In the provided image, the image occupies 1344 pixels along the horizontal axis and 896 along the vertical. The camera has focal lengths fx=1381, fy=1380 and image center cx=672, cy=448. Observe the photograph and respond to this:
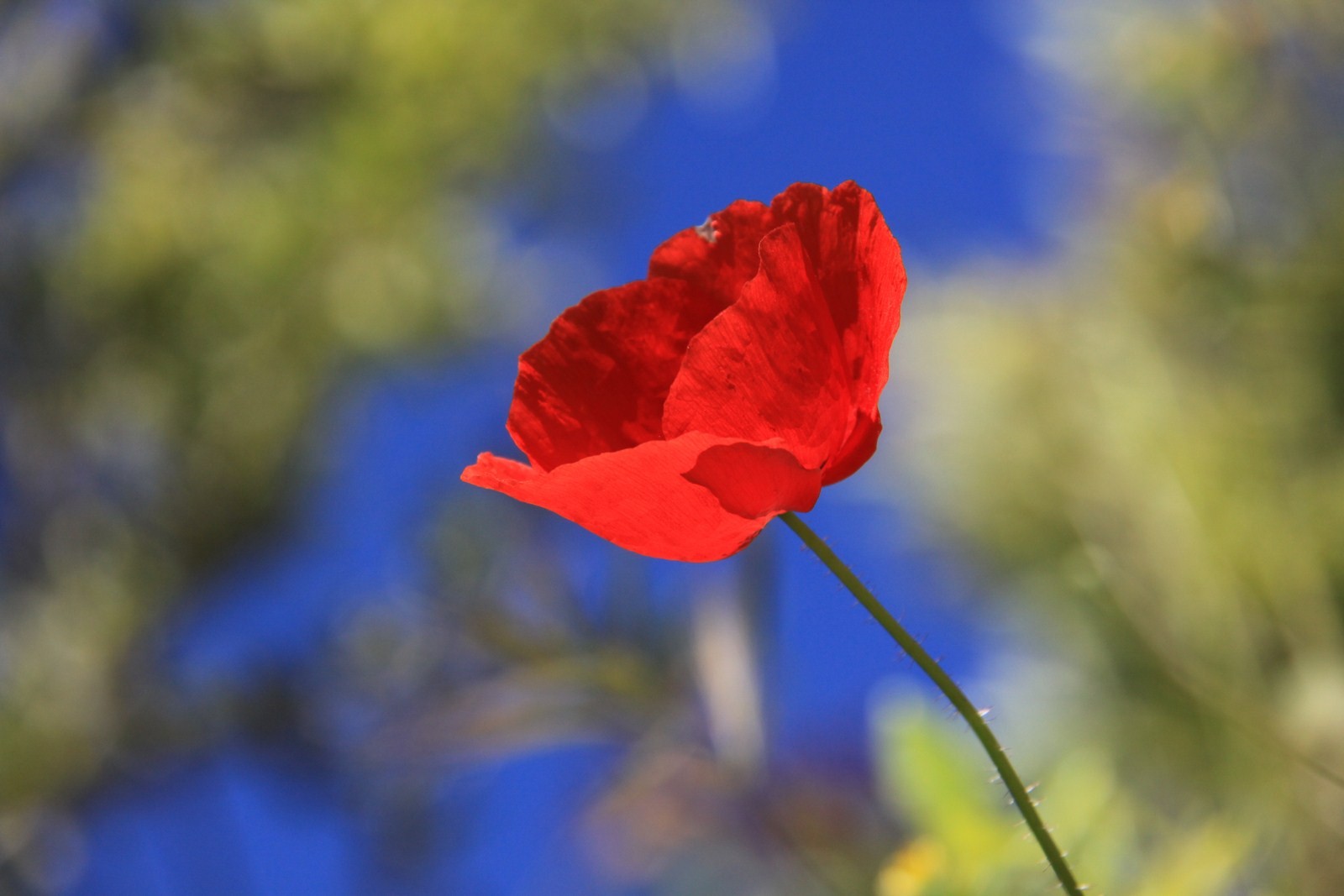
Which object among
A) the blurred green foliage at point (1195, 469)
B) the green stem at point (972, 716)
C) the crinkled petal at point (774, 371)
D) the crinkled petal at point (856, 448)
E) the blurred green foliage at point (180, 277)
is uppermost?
the blurred green foliage at point (180, 277)

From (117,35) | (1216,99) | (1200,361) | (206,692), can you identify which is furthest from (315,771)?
(1216,99)

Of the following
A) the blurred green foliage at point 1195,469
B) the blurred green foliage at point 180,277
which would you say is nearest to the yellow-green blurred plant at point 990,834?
the blurred green foliage at point 1195,469

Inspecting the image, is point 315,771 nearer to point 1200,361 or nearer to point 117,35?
point 117,35

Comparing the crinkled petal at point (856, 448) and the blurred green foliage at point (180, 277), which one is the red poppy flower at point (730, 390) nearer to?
the crinkled petal at point (856, 448)

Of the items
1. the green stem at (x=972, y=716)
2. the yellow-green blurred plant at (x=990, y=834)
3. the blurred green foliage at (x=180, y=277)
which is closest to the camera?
the green stem at (x=972, y=716)

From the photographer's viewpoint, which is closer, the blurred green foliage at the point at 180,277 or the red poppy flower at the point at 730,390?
the red poppy flower at the point at 730,390

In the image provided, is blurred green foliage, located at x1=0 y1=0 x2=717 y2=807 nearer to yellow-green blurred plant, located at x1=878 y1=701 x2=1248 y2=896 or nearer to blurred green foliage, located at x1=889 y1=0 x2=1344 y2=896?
blurred green foliage, located at x1=889 y1=0 x2=1344 y2=896

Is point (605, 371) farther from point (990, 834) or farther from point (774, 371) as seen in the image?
point (990, 834)

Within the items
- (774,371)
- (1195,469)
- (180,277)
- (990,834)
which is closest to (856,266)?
(774,371)
